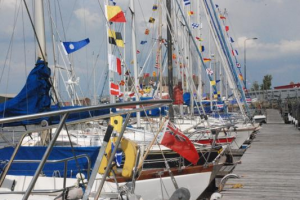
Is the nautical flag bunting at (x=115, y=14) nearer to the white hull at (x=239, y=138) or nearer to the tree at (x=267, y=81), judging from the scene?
the white hull at (x=239, y=138)

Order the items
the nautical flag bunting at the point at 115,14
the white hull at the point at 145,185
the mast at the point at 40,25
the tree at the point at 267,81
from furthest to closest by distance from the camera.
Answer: the tree at the point at 267,81, the nautical flag bunting at the point at 115,14, the mast at the point at 40,25, the white hull at the point at 145,185

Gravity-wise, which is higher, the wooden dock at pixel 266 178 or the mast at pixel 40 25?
the mast at pixel 40 25

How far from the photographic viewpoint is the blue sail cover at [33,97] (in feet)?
29.0

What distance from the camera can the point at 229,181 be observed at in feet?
39.3

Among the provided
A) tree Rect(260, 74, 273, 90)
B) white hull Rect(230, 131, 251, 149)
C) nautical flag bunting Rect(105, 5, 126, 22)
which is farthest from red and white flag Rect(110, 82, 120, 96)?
tree Rect(260, 74, 273, 90)

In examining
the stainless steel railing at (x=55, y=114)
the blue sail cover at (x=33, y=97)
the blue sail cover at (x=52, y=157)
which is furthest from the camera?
the blue sail cover at (x=33, y=97)

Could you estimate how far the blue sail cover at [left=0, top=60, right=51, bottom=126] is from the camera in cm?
884

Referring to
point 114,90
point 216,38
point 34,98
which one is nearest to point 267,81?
point 216,38

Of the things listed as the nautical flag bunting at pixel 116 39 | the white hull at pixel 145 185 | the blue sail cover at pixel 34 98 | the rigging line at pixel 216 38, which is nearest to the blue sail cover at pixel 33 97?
Answer: the blue sail cover at pixel 34 98

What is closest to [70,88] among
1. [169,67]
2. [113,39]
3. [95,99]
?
[95,99]

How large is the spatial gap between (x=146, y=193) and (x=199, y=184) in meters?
1.79

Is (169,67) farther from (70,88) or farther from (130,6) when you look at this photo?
(70,88)

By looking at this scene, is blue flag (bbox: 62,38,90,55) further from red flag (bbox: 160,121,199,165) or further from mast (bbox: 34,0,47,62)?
red flag (bbox: 160,121,199,165)

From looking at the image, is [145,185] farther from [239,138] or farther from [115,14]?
[239,138]
